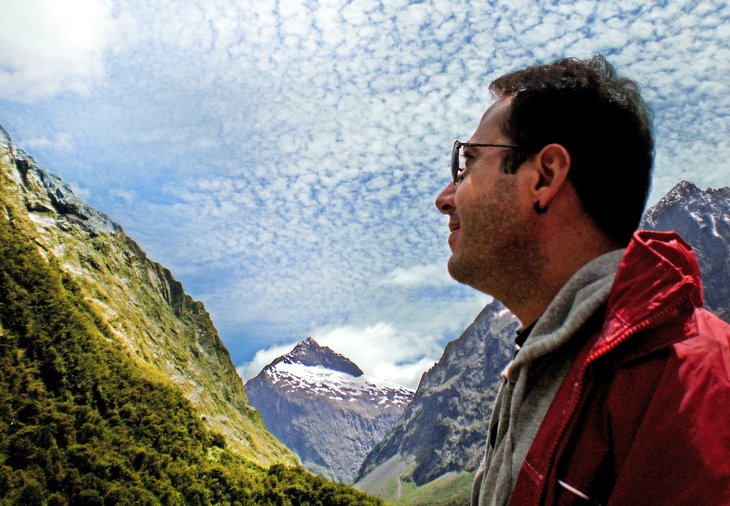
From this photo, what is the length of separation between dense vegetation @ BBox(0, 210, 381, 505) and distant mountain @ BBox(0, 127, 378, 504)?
0.05m

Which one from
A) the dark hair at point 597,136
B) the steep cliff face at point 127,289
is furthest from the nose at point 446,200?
the steep cliff face at point 127,289

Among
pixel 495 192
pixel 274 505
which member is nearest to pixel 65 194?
pixel 274 505

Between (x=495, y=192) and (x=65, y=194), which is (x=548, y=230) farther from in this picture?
(x=65, y=194)

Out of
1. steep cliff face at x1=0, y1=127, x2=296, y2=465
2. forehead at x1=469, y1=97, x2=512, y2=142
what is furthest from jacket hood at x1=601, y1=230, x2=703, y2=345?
steep cliff face at x1=0, y1=127, x2=296, y2=465

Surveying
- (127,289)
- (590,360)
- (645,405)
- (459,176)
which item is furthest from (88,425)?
(127,289)

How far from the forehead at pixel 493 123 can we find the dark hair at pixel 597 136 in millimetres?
130

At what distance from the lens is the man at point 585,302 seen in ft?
5.42

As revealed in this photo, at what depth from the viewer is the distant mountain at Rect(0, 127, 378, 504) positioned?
69.1ft

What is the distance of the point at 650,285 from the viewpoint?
6.23ft

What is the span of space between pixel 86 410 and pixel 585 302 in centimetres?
2760

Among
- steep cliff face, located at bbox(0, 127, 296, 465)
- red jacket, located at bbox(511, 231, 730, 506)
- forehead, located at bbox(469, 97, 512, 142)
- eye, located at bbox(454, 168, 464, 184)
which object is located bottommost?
red jacket, located at bbox(511, 231, 730, 506)

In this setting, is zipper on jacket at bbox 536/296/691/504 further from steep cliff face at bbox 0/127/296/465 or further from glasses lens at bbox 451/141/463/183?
steep cliff face at bbox 0/127/296/465

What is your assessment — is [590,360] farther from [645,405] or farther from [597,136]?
[597,136]

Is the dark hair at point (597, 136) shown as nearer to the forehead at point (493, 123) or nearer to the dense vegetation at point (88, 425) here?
the forehead at point (493, 123)
